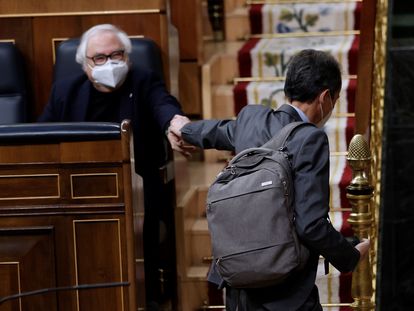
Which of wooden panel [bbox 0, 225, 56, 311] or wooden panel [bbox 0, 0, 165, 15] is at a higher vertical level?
wooden panel [bbox 0, 0, 165, 15]

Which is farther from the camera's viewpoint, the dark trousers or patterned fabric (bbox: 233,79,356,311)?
patterned fabric (bbox: 233,79,356,311)

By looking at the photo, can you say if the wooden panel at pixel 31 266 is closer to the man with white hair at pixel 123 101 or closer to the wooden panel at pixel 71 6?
the man with white hair at pixel 123 101

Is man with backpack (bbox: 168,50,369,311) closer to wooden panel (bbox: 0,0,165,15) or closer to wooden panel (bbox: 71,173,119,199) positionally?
wooden panel (bbox: 71,173,119,199)

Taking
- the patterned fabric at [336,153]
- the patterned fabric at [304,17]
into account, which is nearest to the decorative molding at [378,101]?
the patterned fabric at [336,153]

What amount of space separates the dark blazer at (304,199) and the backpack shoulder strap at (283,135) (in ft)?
0.05

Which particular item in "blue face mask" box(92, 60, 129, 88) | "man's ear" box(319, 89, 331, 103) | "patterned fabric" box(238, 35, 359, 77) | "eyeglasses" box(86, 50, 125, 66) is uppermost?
"eyeglasses" box(86, 50, 125, 66)

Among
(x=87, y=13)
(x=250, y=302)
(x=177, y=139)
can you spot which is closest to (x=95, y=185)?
(x=177, y=139)

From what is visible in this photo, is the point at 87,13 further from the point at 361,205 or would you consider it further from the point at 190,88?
the point at 361,205

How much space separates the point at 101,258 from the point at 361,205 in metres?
0.85

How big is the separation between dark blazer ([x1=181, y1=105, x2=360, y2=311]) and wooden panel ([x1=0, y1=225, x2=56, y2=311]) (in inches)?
24.3

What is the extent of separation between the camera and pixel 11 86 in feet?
14.9

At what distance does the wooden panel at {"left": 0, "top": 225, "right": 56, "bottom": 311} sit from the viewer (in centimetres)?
337

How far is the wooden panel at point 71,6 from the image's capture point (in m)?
4.54

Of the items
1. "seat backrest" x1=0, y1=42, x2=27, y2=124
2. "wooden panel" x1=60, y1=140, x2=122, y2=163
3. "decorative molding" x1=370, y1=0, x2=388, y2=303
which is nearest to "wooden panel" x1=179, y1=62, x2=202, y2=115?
"seat backrest" x1=0, y1=42, x2=27, y2=124
